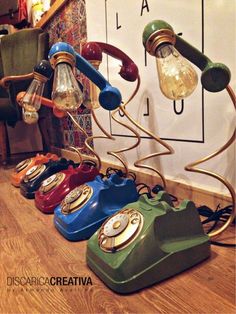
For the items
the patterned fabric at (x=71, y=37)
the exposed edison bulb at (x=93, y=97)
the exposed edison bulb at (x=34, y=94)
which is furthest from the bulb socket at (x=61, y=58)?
the patterned fabric at (x=71, y=37)

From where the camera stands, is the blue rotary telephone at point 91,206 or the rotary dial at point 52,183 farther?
the rotary dial at point 52,183

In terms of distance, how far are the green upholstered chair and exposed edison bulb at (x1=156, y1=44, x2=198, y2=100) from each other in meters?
1.19

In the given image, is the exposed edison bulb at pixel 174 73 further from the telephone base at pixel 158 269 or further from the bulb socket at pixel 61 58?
the telephone base at pixel 158 269

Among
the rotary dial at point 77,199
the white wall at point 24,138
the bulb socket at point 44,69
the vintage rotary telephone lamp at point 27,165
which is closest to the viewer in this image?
the bulb socket at point 44,69

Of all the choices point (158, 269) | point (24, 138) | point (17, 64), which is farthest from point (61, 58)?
point (24, 138)

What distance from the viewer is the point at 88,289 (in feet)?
1.57

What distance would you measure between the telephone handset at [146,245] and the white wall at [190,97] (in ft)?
0.89

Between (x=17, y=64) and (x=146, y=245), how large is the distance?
6.05ft

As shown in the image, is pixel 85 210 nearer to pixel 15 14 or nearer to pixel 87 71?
pixel 87 71

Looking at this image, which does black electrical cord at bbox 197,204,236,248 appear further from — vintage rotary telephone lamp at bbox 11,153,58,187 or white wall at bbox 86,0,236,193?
vintage rotary telephone lamp at bbox 11,153,58,187

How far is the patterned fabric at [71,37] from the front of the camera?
4.75 ft

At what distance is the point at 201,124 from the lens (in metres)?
0.79

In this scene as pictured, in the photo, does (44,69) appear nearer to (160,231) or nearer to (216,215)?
(160,231)

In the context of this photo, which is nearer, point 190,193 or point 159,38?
point 159,38
